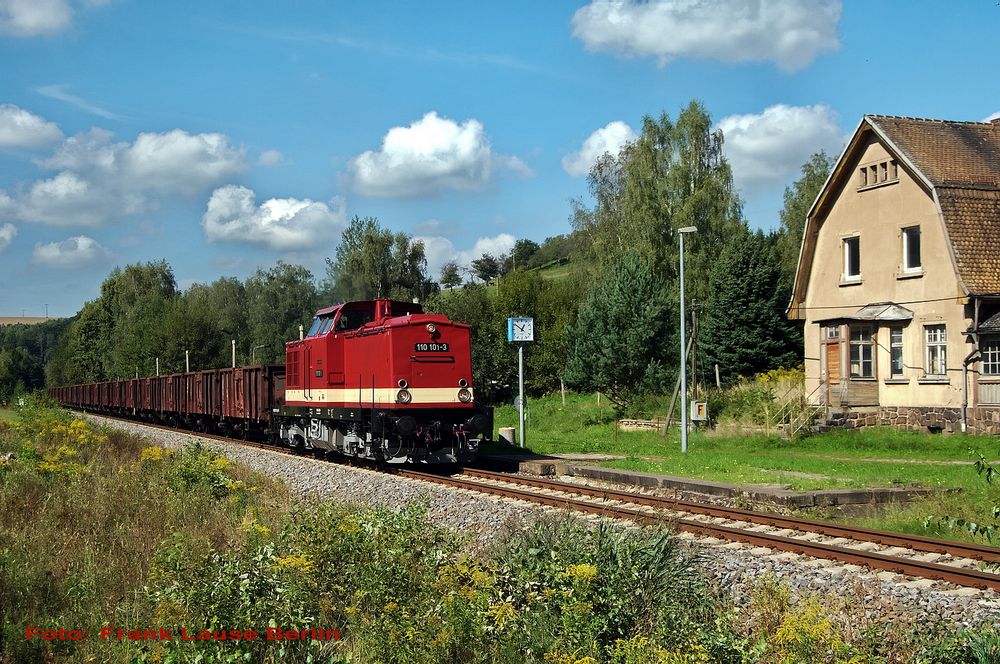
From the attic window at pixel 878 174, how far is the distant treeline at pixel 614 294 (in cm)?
897

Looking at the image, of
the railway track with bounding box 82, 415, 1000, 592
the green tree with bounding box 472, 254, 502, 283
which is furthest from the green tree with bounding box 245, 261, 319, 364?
the railway track with bounding box 82, 415, 1000, 592

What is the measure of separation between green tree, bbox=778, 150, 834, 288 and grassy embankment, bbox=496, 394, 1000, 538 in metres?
28.4

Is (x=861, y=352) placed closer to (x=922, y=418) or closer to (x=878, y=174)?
(x=922, y=418)

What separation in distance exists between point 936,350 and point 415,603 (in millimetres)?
25080

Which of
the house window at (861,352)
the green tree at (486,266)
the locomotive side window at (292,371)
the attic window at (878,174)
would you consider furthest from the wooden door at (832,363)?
the green tree at (486,266)

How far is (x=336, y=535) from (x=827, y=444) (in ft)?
67.6

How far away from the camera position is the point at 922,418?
27656mm

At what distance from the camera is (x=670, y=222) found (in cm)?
4853

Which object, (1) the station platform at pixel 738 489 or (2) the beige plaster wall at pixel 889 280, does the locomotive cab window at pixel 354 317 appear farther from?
(2) the beige plaster wall at pixel 889 280

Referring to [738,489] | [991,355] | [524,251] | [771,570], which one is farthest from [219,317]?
[771,570]

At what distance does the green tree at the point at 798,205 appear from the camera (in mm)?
58219

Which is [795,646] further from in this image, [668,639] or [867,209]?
[867,209]

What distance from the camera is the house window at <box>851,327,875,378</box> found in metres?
29.9

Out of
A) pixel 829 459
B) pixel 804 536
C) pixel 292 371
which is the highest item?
pixel 292 371
